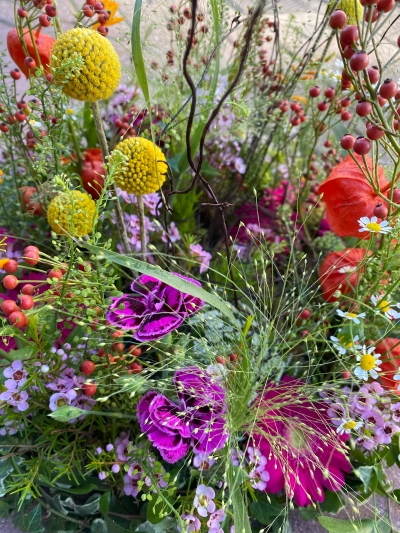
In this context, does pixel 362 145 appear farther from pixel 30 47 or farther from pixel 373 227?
pixel 30 47

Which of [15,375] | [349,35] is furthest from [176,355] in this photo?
[349,35]

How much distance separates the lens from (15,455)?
38cm

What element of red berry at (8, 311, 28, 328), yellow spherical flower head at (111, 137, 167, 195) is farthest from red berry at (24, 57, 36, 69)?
red berry at (8, 311, 28, 328)

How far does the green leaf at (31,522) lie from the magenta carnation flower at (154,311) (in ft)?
0.65

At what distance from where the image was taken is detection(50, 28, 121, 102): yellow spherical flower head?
1.02 feet

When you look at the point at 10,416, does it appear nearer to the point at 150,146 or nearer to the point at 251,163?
the point at 150,146

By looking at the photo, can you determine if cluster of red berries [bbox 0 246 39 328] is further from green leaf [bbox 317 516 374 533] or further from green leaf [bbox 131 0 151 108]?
green leaf [bbox 317 516 374 533]

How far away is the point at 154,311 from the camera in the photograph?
1.12 feet

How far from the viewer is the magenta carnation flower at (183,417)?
0.33 metres

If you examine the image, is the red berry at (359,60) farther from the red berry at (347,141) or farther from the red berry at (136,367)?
the red berry at (136,367)

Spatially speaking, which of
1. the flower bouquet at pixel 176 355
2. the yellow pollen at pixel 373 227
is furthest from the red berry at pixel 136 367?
the yellow pollen at pixel 373 227

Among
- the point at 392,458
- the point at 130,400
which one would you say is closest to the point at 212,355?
the point at 130,400

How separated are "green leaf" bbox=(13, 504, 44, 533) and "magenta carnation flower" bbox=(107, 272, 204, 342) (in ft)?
0.65

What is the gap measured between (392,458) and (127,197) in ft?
1.20
